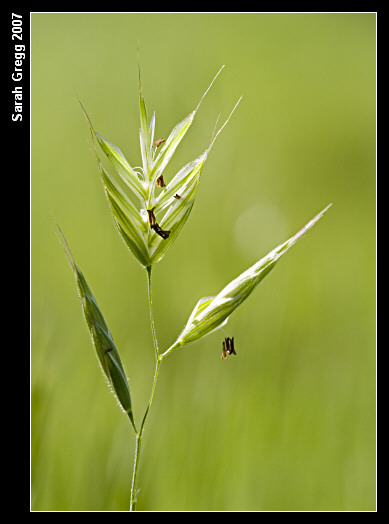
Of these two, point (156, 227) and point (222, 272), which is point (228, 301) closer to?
point (156, 227)

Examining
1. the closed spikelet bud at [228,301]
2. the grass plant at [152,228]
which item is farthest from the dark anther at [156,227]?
the closed spikelet bud at [228,301]

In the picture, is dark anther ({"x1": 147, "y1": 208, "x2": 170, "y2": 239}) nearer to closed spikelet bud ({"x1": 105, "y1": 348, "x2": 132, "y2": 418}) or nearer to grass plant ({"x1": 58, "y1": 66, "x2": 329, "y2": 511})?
grass plant ({"x1": 58, "y1": 66, "x2": 329, "y2": 511})

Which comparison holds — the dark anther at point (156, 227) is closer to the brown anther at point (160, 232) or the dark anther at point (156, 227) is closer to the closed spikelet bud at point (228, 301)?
the brown anther at point (160, 232)

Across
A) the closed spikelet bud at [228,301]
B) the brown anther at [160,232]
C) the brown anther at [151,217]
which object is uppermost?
the brown anther at [151,217]


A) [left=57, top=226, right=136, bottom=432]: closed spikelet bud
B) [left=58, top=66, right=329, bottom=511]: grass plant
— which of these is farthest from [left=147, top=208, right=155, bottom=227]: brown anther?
[left=57, top=226, right=136, bottom=432]: closed spikelet bud

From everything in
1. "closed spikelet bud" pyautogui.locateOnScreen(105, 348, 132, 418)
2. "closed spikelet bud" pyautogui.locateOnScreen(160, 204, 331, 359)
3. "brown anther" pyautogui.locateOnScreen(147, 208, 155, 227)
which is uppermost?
"brown anther" pyautogui.locateOnScreen(147, 208, 155, 227)

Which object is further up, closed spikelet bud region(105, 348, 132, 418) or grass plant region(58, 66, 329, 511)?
grass plant region(58, 66, 329, 511)

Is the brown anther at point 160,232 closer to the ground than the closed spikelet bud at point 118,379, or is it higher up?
higher up

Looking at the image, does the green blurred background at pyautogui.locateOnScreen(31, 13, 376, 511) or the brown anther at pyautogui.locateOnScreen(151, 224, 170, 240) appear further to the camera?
the green blurred background at pyautogui.locateOnScreen(31, 13, 376, 511)
